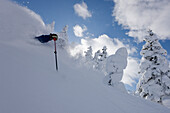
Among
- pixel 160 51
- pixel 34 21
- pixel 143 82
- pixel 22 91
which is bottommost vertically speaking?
pixel 143 82

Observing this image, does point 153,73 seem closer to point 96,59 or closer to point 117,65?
point 117,65

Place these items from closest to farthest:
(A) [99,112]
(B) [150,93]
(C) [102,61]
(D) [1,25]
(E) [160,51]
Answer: (A) [99,112] < (D) [1,25] < (B) [150,93] < (E) [160,51] < (C) [102,61]

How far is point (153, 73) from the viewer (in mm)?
12633

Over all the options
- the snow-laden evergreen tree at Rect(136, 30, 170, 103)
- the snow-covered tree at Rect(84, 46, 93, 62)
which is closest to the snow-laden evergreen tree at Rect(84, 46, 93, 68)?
the snow-covered tree at Rect(84, 46, 93, 62)

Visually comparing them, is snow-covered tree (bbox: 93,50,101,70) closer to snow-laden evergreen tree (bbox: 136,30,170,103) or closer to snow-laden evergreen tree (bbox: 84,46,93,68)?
snow-laden evergreen tree (bbox: 84,46,93,68)

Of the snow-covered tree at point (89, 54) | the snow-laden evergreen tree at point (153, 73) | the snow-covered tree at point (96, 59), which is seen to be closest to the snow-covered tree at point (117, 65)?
the snow-laden evergreen tree at point (153, 73)

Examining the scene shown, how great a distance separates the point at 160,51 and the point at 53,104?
15708 millimetres

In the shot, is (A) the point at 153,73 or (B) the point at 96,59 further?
(B) the point at 96,59

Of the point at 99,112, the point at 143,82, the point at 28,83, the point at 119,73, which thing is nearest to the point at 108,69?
the point at 119,73

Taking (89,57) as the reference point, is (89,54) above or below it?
above

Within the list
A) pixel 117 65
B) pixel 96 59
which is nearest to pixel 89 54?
pixel 96 59

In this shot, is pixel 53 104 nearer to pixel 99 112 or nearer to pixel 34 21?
pixel 99 112

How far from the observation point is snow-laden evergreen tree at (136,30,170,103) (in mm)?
12055

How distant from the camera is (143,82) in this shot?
13250mm
